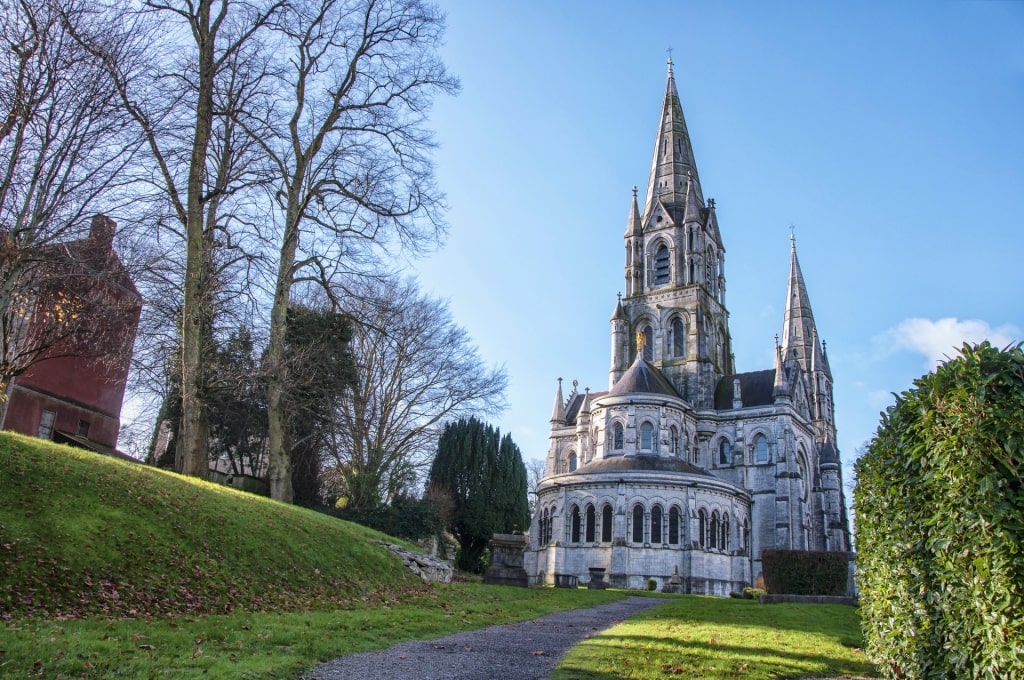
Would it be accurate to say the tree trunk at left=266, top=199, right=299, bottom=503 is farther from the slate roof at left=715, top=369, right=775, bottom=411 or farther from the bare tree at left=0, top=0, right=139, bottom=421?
the slate roof at left=715, top=369, right=775, bottom=411

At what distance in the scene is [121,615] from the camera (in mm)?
9898

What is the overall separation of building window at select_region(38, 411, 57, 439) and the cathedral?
21.1 m

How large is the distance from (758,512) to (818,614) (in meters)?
32.2

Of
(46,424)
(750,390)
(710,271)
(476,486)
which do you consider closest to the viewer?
(46,424)

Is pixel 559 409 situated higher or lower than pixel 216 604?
higher

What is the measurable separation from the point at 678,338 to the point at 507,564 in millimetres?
31090

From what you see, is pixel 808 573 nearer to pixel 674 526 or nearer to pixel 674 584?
pixel 674 584

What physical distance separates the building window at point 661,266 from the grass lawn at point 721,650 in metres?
41.8

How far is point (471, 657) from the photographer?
32.0 feet

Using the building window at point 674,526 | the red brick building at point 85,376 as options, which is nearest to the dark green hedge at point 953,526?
the red brick building at point 85,376

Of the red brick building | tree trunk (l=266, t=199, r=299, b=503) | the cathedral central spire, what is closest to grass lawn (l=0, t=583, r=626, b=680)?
tree trunk (l=266, t=199, r=299, b=503)

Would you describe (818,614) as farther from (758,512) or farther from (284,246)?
(758,512)

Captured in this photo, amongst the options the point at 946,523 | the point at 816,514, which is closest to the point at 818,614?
the point at 946,523

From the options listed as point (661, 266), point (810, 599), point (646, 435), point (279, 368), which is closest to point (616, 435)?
point (646, 435)
